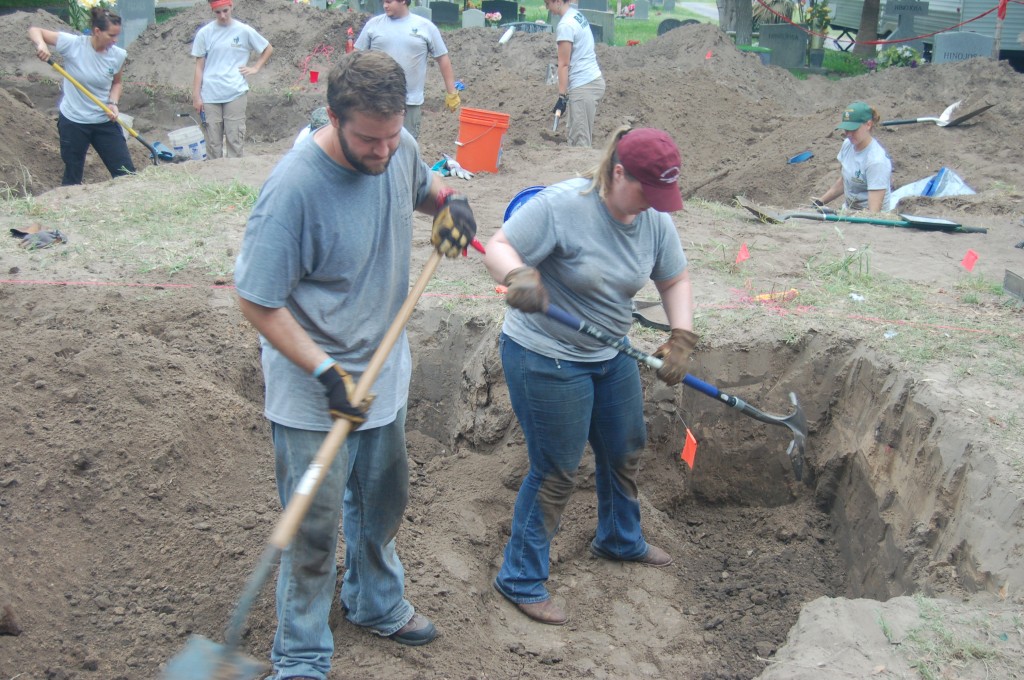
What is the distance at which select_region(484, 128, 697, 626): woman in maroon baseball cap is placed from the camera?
3.27m

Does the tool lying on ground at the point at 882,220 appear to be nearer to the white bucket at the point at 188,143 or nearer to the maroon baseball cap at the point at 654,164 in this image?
the maroon baseball cap at the point at 654,164

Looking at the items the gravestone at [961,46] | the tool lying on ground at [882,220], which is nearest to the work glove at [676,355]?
the tool lying on ground at [882,220]

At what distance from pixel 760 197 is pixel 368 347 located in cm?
896

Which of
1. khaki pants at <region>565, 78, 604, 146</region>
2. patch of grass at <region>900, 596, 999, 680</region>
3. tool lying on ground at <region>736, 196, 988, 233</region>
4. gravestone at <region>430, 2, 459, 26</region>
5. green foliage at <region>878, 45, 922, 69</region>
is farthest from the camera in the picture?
gravestone at <region>430, 2, 459, 26</region>

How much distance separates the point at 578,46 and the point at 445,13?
48.9ft

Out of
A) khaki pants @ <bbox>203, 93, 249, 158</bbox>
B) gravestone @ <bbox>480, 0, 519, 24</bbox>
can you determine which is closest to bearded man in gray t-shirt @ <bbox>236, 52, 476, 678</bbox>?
khaki pants @ <bbox>203, 93, 249, 158</bbox>

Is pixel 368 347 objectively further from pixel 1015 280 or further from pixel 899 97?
pixel 899 97

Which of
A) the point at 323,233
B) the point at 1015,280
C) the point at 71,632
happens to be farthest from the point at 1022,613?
the point at 71,632

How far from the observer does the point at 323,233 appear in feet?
8.87

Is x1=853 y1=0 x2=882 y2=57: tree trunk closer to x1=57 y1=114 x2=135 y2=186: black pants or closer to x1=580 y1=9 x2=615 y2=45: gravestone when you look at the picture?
x1=580 y1=9 x2=615 y2=45: gravestone

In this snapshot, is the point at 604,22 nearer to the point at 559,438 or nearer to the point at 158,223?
the point at 158,223

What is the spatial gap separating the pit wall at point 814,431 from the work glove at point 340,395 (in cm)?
226

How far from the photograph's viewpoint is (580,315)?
3.52 m

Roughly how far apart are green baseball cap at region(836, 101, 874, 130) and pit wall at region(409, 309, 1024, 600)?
352 cm
